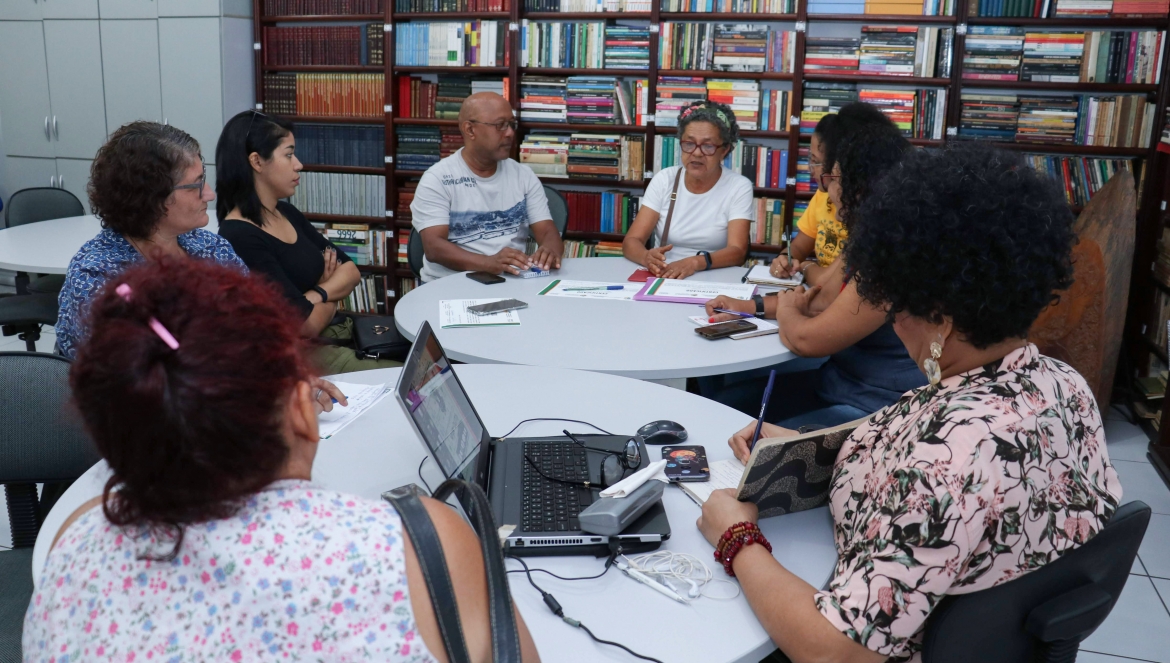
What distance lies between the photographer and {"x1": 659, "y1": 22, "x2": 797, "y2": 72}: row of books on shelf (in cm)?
436

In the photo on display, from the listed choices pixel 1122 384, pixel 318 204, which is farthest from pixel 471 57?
pixel 1122 384

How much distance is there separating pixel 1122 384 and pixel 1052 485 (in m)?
3.71

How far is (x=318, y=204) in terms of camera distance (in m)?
5.31

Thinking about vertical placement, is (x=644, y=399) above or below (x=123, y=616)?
below

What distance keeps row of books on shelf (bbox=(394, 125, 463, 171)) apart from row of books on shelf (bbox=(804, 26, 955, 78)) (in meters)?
1.99

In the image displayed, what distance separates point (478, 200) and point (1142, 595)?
275 cm

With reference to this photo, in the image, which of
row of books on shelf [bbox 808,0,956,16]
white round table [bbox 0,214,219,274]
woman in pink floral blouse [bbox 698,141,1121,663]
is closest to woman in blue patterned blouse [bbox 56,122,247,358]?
white round table [bbox 0,214,219,274]

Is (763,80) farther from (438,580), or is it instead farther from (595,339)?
(438,580)

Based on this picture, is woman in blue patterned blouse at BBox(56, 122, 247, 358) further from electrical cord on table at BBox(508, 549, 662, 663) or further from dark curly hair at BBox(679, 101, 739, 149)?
dark curly hair at BBox(679, 101, 739, 149)

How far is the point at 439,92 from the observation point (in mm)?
4906

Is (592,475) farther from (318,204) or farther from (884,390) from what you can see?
(318,204)

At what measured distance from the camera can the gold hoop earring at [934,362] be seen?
1.21 metres

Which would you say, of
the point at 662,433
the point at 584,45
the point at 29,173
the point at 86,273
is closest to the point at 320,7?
the point at 584,45

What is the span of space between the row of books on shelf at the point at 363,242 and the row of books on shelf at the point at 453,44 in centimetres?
100
